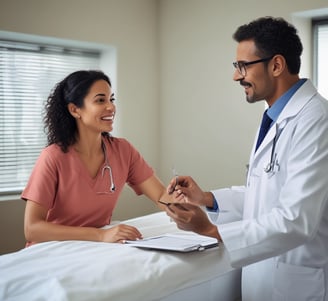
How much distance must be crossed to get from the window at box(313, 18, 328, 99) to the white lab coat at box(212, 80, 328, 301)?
197 centimetres

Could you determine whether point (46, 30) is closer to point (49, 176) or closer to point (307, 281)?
point (49, 176)

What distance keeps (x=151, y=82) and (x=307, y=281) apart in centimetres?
299

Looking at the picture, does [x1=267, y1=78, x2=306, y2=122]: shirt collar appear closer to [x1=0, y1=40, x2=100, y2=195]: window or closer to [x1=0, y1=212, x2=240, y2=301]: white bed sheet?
[x1=0, y1=212, x2=240, y2=301]: white bed sheet

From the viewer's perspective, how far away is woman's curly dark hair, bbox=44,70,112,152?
2.27m

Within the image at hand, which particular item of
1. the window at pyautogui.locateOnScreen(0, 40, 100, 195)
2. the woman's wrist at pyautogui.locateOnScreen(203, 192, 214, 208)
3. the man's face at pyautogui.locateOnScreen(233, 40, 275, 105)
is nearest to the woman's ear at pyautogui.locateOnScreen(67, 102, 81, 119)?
the woman's wrist at pyautogui.locateOnScreen(203, 192, 214, 208)

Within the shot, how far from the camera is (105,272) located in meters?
1.33

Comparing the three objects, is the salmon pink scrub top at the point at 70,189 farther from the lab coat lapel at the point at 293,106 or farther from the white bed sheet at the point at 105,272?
the lab coat lapel at the point at 293,106

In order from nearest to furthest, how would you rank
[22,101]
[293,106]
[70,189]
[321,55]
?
[293,106] → [70,189] → [321,55] → [22,101]

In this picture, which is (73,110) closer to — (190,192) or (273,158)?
(190,192)

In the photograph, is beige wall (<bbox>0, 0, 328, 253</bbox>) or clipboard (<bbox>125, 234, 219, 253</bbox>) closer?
clipboard (<bbox>125, 234, 219, 253</bbox>)

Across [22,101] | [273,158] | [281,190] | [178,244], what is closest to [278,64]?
[273,158]

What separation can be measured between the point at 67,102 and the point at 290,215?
140cm

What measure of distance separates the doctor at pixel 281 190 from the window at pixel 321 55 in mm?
1889

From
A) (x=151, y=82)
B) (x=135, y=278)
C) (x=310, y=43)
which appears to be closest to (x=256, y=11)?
(x=310, y=43)
